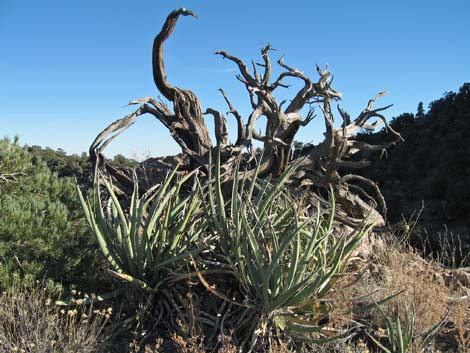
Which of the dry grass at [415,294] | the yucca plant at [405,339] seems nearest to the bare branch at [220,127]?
the dry grass at [415,294]

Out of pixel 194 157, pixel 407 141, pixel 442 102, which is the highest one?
pixel 442 102

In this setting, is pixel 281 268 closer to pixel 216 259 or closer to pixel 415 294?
pixel 216 259

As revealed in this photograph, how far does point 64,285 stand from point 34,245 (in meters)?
0.45

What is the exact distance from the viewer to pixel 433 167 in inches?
747

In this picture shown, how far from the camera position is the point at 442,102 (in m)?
22.1

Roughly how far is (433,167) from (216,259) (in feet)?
56.0

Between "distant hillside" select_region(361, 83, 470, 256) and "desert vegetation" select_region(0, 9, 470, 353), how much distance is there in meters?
8.36

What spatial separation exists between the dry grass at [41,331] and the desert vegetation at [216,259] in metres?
0.02

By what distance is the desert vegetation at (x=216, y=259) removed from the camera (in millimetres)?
3332

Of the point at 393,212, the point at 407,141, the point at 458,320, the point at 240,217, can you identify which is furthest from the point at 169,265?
the point at 407,141

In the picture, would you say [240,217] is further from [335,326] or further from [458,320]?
[458,320]

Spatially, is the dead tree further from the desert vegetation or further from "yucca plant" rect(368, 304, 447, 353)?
"yucca plant" rect(368, 304, 447, 353)

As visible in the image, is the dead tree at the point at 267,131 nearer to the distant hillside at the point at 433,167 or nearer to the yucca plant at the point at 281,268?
the yucca plant at the point at 281,268

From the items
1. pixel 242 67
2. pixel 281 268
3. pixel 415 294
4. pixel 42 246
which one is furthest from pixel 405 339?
pixel 242 67
